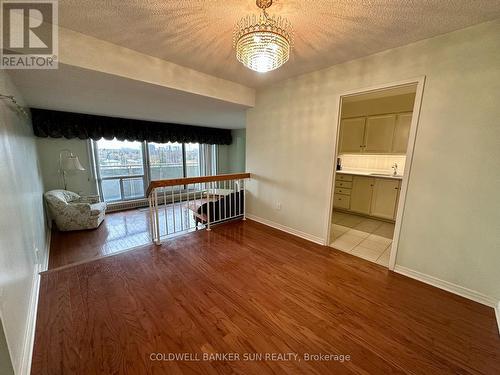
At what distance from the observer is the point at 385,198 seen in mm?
3785

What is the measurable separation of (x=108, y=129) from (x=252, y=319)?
509cm

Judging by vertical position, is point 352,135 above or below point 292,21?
below

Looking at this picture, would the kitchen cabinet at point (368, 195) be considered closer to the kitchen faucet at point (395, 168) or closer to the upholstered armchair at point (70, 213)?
the kitchen faucet at point (395, 168)

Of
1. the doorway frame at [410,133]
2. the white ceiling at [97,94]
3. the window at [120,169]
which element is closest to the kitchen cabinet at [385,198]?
the doorway frame at [410,133]

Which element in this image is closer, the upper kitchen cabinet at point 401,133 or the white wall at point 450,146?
the white wall at point 450,146

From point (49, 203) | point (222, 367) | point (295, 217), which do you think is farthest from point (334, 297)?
point (49, 203)

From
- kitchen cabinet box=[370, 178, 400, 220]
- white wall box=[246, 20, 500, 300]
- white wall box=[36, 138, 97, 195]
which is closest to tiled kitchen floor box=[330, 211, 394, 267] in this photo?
kitchen cabinet box=[370, 178, 400, 220]

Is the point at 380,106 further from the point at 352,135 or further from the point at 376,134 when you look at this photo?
the point at 352,135

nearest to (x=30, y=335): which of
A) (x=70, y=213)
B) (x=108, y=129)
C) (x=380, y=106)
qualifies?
(x=70, y=213)

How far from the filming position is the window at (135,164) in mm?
5000

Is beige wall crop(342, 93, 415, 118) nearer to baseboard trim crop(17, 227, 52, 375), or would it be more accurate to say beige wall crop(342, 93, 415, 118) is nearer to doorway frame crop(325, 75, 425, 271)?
doorway frame crop(325, 75, 425, 271)

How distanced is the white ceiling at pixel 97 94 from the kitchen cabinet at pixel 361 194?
9.31 feet

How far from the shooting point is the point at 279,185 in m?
3.40

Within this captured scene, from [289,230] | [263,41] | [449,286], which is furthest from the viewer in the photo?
[289,230]
